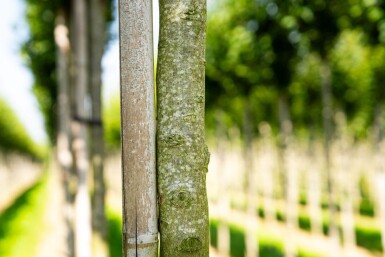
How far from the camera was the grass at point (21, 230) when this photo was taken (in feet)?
44.1

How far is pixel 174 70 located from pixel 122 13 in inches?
12.3

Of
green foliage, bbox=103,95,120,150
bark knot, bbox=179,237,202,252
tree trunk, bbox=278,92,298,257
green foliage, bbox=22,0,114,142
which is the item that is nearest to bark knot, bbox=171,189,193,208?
bark knot, bbox=179,237,202,252

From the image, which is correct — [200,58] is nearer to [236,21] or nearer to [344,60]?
[236,21]

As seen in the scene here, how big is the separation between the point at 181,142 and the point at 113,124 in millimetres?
33185

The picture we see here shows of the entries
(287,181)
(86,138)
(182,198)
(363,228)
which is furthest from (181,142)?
(363,228)

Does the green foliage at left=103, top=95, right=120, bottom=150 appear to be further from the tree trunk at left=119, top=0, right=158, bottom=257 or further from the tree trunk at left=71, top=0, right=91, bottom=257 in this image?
the tree trunk at left=119, top=0, right=158, bottom=257

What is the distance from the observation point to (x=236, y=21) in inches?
456

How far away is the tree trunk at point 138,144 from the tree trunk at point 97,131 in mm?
4726

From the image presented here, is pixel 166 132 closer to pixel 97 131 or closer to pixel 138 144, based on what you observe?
pixel 138 144

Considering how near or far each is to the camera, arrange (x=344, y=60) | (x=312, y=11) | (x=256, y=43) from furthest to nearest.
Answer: (x=344, y=60) → (x=256, y=43) → (x=312, y=11)

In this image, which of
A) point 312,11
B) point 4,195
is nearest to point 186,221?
point 312,11

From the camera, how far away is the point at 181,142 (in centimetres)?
175

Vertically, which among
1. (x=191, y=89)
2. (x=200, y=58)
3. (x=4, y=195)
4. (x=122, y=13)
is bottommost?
(x=4, y=195)

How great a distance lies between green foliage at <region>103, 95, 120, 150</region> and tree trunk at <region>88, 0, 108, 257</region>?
24303 millimetres
